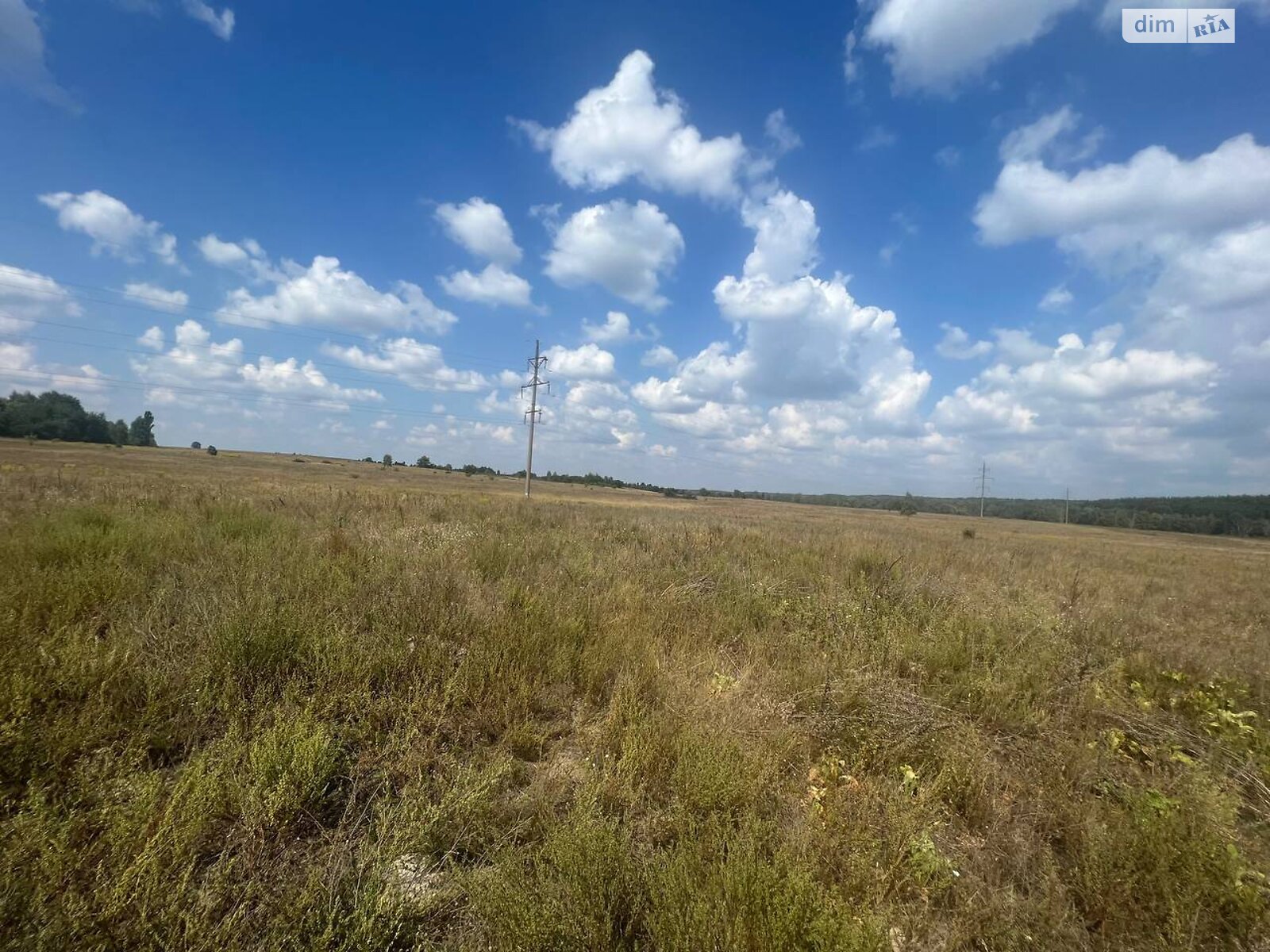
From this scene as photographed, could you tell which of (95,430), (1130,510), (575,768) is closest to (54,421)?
(95,430)

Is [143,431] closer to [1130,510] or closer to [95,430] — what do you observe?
[95,430]

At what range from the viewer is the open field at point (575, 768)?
2.08m

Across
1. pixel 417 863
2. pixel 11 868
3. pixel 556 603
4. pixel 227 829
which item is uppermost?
pixel 556 603

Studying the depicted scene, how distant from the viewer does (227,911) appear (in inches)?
83.2

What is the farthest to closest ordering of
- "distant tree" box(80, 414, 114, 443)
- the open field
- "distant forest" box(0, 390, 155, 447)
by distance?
"distant tree" box(80, 414, 114, 443) < "distant forest" box(0, 390, 155, 447) < the open field

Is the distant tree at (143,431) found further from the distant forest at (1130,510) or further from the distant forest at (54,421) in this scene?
the distant forest at (1130,510)

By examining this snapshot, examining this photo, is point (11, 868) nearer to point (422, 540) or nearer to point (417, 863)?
point (417, 863)

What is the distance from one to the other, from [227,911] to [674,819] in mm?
2055

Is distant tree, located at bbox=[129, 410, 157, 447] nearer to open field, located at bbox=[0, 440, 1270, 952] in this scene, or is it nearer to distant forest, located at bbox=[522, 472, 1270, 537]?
distant forest, located at bbox=[522, 472, 1270, 537]

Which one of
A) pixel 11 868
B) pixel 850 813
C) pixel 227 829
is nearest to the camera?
pixel 11 868

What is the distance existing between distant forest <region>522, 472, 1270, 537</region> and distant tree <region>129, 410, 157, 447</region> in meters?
85.1

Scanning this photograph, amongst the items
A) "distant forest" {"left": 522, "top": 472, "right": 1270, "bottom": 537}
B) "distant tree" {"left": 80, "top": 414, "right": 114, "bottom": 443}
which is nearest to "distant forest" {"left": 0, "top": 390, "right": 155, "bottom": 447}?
"distant tree" {"left": 80, "top": 414, "right": 114, "bottom": 443}

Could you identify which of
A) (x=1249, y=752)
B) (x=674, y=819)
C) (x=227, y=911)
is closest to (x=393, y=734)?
(x=227, y=911)

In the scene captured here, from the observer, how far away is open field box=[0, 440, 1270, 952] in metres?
2.08
